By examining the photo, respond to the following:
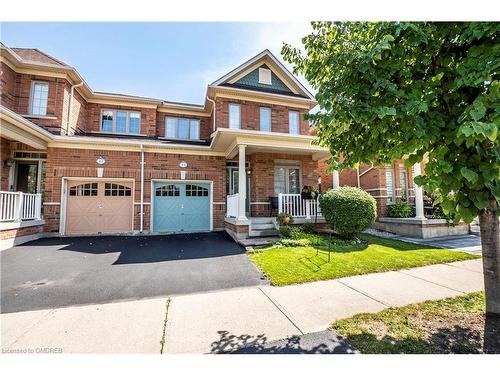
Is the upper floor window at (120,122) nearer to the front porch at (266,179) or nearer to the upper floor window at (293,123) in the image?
the front porch at (266,179)

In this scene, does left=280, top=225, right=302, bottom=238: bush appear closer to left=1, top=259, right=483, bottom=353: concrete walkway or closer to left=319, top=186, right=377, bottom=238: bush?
left=319, top=186, right=377, bottom=238: bush

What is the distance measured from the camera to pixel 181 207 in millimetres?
10594

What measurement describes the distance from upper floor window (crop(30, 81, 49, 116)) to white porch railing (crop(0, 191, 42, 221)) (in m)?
4.02

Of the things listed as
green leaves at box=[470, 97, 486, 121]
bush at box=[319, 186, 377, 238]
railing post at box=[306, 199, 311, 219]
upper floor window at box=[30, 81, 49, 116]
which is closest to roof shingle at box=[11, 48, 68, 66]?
upper floor window at box=[30, 81, 49, 116]

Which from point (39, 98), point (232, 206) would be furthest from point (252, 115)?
point (39, 98)

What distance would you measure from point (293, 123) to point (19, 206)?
1212 centimetres

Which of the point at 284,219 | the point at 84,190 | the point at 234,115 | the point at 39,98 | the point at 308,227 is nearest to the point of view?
the point at 284,219

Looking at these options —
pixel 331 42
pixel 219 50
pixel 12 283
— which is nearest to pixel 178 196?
pixel 12 283

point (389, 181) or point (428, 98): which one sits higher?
point (428, 98)

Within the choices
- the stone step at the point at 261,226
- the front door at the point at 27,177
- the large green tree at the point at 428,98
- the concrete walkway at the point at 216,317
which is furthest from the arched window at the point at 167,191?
the large green tree at the point at 428,98

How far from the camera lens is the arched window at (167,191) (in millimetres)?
10422

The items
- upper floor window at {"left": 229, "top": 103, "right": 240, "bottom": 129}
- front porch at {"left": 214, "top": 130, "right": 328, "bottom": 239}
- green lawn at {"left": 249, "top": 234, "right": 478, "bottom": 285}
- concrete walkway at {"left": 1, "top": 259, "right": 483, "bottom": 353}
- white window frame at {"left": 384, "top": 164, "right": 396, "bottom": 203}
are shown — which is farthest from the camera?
white window frame at {"left": 384, "top": 164, "right": 396, "bottom": 203}

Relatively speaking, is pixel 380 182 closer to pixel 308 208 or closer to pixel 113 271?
pixel 308 208

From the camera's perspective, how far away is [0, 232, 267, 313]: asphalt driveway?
4.14 metres
